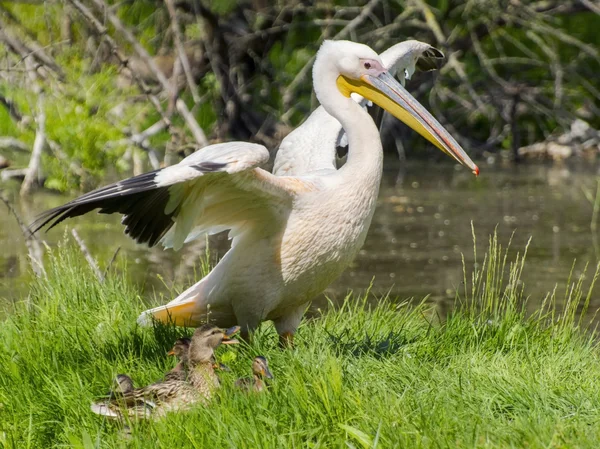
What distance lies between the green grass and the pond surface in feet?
3.83

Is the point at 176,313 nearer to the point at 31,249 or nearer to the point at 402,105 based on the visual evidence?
the point at 31,249

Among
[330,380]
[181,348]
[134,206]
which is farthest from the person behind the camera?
[134,206]

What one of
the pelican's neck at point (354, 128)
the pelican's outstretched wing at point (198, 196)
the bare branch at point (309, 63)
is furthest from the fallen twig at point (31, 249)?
the bare branch at point (309, 63)

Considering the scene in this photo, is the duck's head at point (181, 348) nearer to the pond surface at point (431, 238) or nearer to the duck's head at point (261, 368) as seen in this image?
the duck's head at point (261, 368)

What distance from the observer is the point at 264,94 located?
1512 cm

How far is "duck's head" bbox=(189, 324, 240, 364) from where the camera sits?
394 cm

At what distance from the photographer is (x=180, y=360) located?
406 cm

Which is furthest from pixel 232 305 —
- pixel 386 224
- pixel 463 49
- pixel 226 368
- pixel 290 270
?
pixel 463 49

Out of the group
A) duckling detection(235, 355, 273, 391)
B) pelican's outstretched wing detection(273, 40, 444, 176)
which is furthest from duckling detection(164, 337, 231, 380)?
pelican's outstretched wing detection(273, 40, 444, 176)

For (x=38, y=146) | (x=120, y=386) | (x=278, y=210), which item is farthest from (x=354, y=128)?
(x=38, y=146)

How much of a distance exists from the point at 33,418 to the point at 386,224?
279 inches

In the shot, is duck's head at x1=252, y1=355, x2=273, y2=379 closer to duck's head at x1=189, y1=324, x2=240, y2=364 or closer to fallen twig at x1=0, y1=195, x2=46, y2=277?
duck's head at x1=189, y1=324, x2=240, y2=364

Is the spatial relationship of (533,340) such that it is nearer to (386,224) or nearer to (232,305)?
(232,305)

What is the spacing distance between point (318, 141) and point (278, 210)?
119 centimetres
